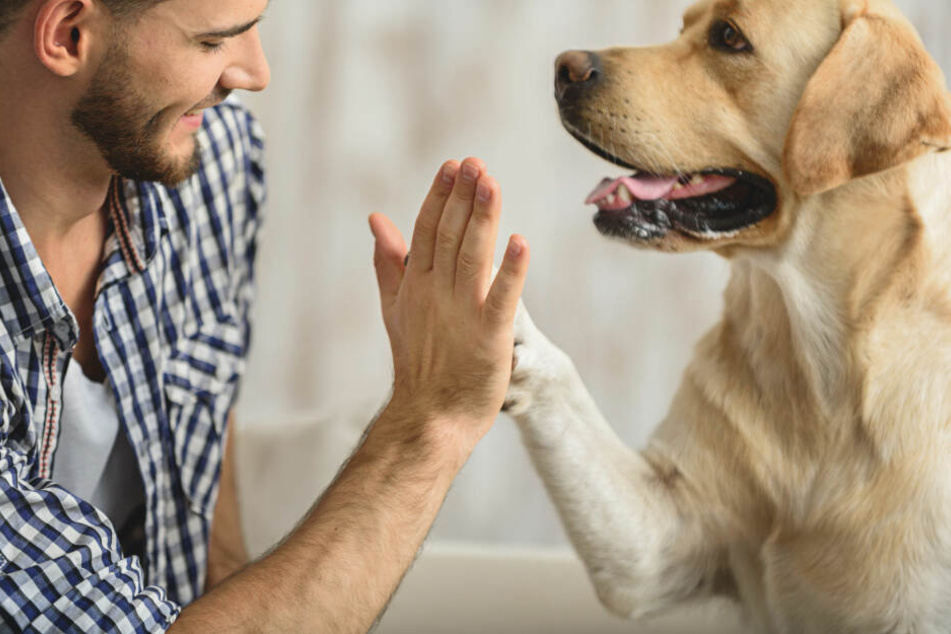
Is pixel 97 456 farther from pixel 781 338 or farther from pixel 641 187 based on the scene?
pixel 781 338

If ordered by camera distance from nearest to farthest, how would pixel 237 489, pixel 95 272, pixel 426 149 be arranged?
1. pixel 95 272
2. pixel 237 489
3. pixel 426 149

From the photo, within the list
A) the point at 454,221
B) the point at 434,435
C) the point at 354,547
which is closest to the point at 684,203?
the point at 454,221

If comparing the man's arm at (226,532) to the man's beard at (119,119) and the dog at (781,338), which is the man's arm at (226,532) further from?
the dog at (781,338)

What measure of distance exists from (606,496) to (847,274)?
15.6 inches

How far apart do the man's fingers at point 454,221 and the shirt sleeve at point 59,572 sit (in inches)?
18.7

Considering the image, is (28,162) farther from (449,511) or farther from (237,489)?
(449,511)

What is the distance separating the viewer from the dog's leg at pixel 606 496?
1.18 metres

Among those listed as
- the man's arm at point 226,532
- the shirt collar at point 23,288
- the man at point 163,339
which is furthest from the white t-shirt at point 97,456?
the man's arm at point 226,532

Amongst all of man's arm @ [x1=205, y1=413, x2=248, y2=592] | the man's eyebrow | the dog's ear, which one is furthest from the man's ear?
the dog's ear

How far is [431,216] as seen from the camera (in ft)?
3.44

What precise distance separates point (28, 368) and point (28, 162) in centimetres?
26

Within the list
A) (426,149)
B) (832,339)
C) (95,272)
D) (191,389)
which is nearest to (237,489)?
(191,389)

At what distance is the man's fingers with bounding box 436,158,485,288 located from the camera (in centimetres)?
100

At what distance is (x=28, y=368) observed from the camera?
117cm
